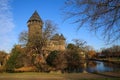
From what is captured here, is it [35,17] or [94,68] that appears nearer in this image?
[94,68]

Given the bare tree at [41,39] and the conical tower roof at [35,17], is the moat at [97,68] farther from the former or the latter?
the conical tower roof at [35,17]

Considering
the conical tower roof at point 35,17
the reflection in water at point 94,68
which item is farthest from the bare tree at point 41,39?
the conical tower roof at point 35,17

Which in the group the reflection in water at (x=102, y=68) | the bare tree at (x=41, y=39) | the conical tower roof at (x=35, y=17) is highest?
the conical tower roof at (x=35, y=17)

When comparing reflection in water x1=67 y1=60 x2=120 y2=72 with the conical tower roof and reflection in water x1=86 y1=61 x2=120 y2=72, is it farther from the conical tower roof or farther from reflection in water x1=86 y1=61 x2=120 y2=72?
the conical tower roof

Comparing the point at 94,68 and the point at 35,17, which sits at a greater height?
the point at 35,17

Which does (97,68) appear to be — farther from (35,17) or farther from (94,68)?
(35,17)

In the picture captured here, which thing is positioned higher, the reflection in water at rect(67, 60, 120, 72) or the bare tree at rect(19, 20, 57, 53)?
the bare tree at rect(19, 20, 57, 53)

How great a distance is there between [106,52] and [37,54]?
7947 centimetres

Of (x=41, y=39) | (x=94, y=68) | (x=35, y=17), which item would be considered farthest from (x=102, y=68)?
(x=35, y=17)

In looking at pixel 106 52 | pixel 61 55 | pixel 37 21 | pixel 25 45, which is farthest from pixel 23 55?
pixel 106 52

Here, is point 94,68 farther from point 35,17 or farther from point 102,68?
point 35,17

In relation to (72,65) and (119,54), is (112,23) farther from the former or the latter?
(119,54)

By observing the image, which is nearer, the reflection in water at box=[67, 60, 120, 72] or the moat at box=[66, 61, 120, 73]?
the moat at box=[66, 61, 120, 73]

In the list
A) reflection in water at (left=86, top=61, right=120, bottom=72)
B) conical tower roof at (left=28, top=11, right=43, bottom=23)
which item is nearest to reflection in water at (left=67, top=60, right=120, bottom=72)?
reflection in water at (left=86, top=61, right=120, bottom=72)
